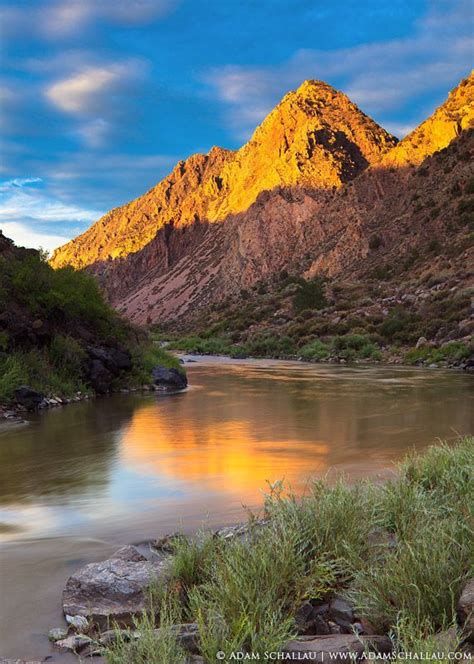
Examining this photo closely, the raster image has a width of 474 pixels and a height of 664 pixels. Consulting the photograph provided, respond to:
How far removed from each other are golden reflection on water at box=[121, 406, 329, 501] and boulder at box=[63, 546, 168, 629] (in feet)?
9.91

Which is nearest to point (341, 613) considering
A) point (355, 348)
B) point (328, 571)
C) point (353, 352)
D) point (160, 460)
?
point (328, 571)

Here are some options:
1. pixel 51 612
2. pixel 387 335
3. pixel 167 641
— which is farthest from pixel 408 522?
pixel 387 335

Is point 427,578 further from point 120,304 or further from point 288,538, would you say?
point 120,304

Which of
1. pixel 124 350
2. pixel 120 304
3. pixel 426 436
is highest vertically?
pixel 120 304

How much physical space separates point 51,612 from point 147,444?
755cm

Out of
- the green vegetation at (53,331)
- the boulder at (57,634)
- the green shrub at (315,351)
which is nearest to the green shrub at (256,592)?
the boulder at (57,634)

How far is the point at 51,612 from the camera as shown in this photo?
466 centimetres

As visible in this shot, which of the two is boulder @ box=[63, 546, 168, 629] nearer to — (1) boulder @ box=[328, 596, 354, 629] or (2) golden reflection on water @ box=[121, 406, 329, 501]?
(1) boulder @ box=[328, 596, 354, 629]

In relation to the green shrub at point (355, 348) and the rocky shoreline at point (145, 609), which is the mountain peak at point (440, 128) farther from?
the rocky shoreline at point (145, 609)

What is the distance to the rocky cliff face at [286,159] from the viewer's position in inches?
3620

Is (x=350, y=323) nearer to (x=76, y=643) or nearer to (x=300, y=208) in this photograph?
(x=76, y=643)

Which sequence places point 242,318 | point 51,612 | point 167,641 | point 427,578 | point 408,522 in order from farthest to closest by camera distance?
point 242,318
point 408,522
point 51,612
point 427,578
point 167,641

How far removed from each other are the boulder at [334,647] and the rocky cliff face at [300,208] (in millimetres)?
47041

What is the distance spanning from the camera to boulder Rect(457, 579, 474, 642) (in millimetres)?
3547
